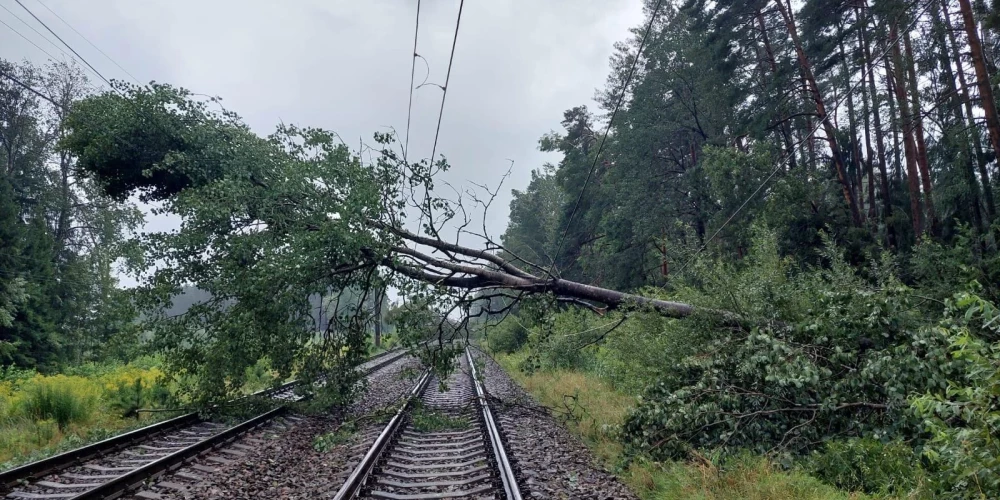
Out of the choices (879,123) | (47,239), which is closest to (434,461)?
(879,123)

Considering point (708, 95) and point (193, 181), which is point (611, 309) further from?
point (708, 95)

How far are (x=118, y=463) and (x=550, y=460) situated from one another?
543 cm

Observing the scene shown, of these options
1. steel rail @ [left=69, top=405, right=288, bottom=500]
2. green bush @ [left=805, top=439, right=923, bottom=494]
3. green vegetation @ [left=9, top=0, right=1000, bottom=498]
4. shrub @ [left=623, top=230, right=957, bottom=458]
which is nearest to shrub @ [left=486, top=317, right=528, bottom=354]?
green vegetation @ [left=9, top=0, right=1000, bottom=498]

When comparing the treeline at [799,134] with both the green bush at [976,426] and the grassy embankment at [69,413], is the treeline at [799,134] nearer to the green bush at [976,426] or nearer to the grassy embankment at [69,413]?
the green bush at [976,426]

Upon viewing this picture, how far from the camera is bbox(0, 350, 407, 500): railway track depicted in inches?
239

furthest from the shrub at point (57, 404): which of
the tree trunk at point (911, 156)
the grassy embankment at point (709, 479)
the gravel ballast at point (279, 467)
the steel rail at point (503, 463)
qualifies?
the tree trunk at point (911, 156)

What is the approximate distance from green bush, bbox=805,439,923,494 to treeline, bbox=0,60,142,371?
2777 centimetres

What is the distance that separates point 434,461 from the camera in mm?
7770

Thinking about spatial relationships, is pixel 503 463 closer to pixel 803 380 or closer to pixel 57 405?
pixel 803 380

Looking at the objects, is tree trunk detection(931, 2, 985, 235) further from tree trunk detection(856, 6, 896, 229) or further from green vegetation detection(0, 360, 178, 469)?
green vegetation detection(0, 360, 178, 469)

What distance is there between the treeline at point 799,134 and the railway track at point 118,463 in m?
6.03

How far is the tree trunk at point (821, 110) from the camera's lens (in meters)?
16.9

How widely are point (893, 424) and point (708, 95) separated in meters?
18.2

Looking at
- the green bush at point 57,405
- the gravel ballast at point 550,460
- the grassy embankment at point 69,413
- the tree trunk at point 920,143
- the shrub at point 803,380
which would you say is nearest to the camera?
the gravel ballast at point 550,460
